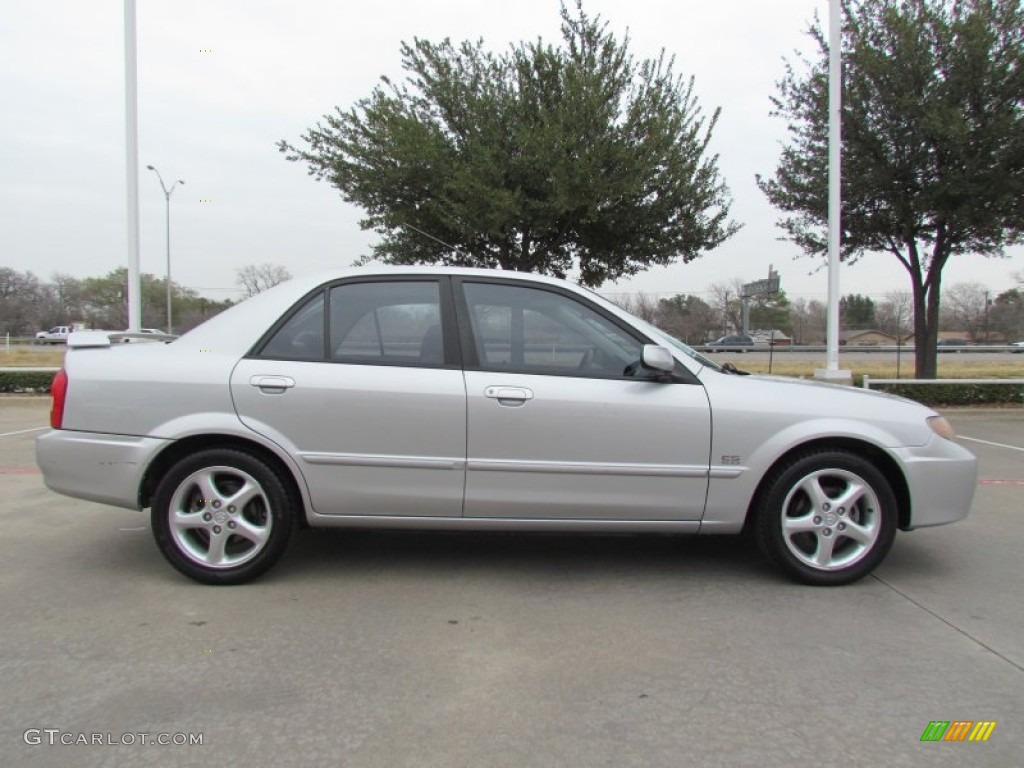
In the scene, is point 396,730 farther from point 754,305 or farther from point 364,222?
point 754,305

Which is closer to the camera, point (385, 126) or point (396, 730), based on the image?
point (396, 730)

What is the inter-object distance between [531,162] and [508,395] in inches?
351

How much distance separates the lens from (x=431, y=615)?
11.0ft

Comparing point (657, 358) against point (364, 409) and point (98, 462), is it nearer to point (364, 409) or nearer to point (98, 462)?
point (364, 409)

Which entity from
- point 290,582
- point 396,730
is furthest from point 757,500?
point 290,582

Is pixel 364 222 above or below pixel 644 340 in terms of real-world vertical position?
above

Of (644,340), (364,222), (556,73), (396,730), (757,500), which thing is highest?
(556,73)

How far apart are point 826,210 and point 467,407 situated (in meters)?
12.4

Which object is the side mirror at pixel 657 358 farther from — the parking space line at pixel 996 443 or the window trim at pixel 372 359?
the parking space line at pixel 996 443

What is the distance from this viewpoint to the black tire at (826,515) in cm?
364

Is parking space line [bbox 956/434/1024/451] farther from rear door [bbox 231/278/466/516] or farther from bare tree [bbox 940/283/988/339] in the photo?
bare tree [bbox 940/283/988/339]

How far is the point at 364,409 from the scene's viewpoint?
11.8 feet

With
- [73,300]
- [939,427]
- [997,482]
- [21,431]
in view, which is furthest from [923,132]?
[73,300]

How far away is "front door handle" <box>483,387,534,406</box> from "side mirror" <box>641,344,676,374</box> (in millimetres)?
611
